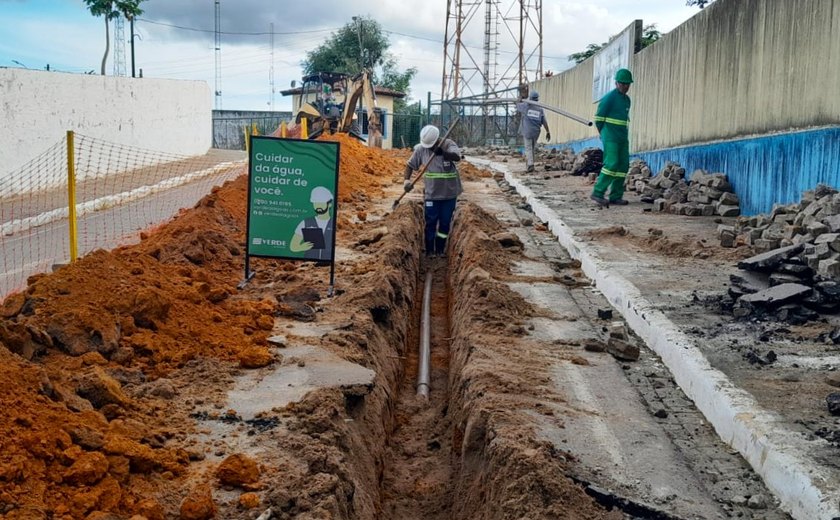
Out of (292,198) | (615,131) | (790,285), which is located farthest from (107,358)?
(615,131)

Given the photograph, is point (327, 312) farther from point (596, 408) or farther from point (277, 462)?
point (277, 462)

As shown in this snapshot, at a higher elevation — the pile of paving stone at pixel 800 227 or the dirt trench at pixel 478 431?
the pile of paving stone at pixel 800 227

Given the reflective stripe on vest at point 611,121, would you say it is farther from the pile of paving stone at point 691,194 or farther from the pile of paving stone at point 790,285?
the pile of paving stone at point 790,285

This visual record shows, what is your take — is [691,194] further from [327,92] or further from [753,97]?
[327,92]

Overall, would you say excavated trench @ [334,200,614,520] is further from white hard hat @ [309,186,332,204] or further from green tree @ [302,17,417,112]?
green tree @ [302,17,417,112]

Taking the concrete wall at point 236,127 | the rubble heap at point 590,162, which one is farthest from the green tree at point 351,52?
the rubble heap at point 590,162

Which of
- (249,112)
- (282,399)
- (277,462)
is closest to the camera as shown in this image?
(277,462)

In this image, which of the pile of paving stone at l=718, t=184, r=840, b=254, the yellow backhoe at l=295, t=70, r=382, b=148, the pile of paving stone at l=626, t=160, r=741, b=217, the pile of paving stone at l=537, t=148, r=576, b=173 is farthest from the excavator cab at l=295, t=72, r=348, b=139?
the pile of paving stone at l=718, t=184, r=840, b=254

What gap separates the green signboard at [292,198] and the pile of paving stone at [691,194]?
6743mm

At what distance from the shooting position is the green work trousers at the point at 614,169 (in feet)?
47.5

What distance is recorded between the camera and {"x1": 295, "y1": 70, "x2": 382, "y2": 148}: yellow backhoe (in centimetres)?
2955

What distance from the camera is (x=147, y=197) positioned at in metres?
19.3

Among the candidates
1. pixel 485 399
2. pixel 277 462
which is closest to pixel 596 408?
pixel 485 399

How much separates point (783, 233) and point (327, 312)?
15.6ft
